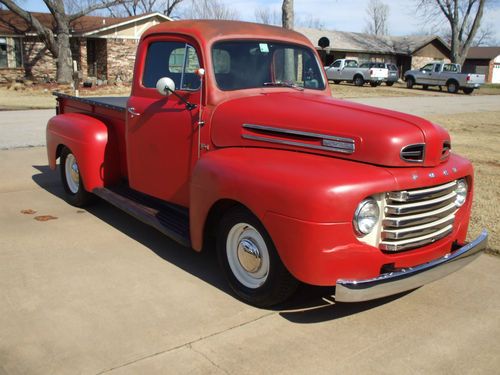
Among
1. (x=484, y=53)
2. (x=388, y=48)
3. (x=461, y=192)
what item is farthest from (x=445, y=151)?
(x=484, y=53)

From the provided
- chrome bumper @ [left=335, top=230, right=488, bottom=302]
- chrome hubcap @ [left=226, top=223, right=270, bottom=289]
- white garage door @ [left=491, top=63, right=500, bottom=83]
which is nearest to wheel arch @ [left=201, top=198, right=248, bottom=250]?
chrome hubcap @ [left=226, top=223, right=270, bottom=289]

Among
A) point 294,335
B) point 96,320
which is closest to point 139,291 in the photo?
point 96,320

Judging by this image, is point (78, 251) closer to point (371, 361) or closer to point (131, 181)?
point (131, 181)

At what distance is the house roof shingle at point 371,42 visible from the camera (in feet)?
150

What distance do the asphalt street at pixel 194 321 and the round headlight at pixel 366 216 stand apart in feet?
2.33

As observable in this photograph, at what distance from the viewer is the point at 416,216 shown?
3355 mm

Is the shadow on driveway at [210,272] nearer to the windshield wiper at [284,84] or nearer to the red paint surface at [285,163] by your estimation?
the red paint surface at [285,163]

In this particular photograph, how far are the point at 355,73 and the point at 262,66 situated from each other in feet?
104

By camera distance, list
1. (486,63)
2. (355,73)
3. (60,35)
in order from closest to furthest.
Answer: (60,35), (355,73), (486,63)

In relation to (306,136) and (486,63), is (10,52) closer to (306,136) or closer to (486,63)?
(306,136)

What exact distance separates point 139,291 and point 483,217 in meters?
3.84

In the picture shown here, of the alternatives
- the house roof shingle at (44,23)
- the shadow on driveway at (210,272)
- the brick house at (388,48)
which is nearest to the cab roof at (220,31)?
the shadow on driveway at (210,272)

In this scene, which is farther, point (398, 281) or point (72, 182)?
point (72, 182)

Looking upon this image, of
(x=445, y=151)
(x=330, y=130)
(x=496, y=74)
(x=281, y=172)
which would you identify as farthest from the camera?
(x=496, y=74)
